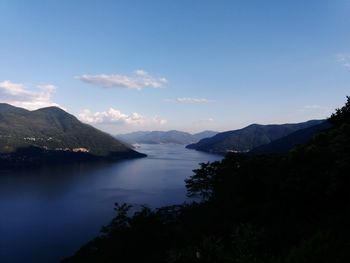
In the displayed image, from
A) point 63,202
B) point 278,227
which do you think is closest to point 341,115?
point 278,227

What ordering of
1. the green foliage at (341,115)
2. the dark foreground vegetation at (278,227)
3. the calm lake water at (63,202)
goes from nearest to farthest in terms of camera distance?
1. the dark foreground vegetation at (278,227)
2. the green foliage at (341,115)
3. the calm lake water at (63,202)

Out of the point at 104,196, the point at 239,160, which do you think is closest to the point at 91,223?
the point at 104,196

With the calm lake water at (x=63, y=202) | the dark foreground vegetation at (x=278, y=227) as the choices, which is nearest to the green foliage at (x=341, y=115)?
the dark foreground vegetation at (x=278, y=227)

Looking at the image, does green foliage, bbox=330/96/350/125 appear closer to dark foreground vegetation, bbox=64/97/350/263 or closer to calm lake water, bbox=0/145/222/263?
dark foreground vegetation, bbox=64/97/350/263

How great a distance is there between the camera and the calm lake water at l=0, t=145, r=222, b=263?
161ft

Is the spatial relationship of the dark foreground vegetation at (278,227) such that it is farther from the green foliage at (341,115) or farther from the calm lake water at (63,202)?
the calm lake water at (63,202)

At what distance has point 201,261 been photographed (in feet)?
42.2

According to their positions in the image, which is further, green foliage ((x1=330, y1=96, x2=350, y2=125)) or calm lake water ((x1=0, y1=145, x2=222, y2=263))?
calm lake water ((x1=0, y1=145, x2=222, y2=263))

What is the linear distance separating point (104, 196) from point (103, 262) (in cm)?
6735

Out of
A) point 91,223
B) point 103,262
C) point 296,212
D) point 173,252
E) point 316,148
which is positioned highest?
point 316,148

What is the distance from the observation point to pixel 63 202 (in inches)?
3031

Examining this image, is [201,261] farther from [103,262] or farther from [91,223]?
[91,223]

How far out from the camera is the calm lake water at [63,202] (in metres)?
49.0

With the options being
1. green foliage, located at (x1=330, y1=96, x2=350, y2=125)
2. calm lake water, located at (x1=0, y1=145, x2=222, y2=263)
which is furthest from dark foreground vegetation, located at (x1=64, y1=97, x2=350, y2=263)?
calm lake water, located at (x1=0, y1=145, x2=222, y2=263)
